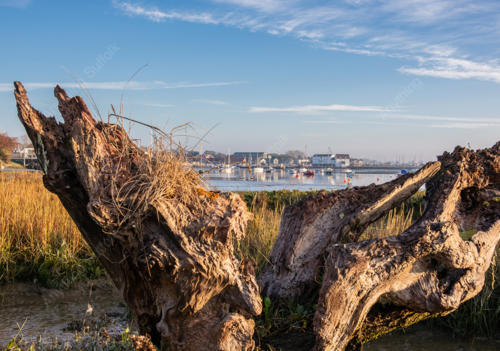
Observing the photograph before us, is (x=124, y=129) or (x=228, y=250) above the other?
(x=124, y=129)

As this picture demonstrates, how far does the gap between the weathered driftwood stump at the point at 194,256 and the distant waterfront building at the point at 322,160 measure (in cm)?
11825

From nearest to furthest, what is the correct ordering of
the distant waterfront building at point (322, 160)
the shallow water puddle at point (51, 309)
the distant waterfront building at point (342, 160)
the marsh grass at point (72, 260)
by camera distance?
1. the marsh grass at point (72, 260)
2. the shallow water puddle at point (51, 309)
3. the distant waterfront building at point (342, 160)
4. the distant waterfront building at point (322, 160)

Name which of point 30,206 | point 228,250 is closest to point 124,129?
point 228,250

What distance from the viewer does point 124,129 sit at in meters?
3.36

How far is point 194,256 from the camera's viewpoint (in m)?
2.94

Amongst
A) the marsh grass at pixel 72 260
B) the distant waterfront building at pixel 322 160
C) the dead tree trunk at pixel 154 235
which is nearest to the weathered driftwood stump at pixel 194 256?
the dead tree trunk at pixel 154 235

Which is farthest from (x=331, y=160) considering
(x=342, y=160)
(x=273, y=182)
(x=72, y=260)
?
(x=72, y=260)

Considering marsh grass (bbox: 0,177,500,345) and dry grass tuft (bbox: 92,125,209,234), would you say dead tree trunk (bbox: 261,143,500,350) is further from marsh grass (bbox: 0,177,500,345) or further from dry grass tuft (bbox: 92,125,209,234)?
dry grass tuft (bbox: 92,125,209,234)

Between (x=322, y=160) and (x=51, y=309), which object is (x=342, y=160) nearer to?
(x=322, y=160)

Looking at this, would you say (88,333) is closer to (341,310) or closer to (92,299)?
(92,299)

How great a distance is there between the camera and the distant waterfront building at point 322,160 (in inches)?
4832

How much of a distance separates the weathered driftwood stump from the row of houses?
340 ft

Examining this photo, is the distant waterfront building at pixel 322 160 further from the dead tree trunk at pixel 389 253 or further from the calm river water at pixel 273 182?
the dead tree trunk at pixel 389 253

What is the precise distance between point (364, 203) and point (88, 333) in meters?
3.24
